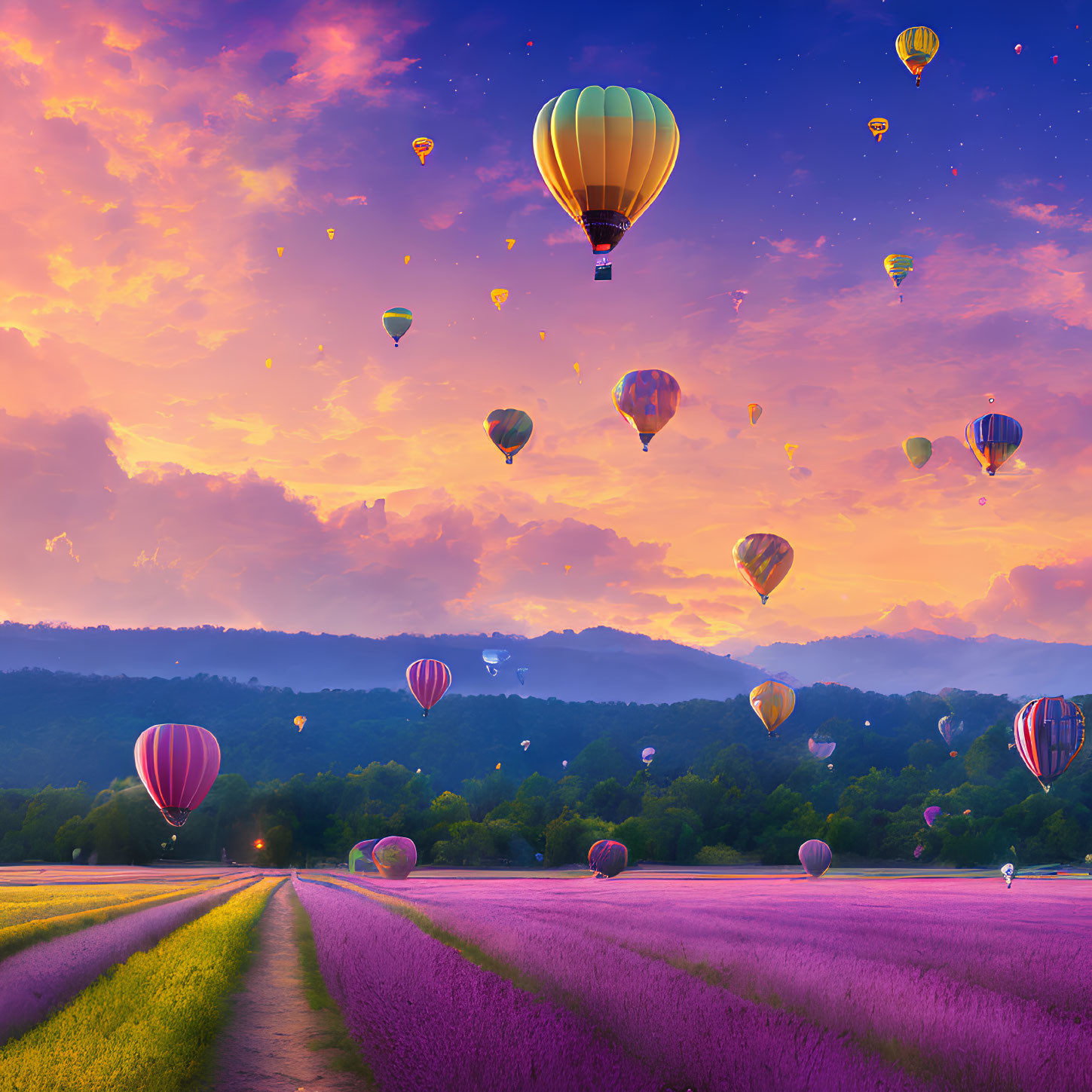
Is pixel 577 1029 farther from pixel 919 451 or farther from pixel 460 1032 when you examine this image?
pixel 919 451

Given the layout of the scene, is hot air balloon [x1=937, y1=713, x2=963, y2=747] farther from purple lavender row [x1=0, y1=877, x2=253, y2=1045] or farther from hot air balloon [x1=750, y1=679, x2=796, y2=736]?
purple lavender row [x1=0, y1=877, x2=253, y2=1045]

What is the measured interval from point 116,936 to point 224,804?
312ft

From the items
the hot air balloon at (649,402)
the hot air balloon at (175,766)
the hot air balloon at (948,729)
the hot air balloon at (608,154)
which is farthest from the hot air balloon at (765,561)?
the hot air balloon at (948,729)

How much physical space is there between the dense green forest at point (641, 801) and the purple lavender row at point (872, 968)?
67.8m

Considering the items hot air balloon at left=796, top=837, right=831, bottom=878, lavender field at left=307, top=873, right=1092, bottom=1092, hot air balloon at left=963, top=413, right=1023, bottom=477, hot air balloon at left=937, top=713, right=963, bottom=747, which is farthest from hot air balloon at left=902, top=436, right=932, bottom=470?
hot air balloon at left=937, top=713, right=963, bottom=747

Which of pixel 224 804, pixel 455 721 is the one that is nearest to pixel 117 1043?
pixel 224 804

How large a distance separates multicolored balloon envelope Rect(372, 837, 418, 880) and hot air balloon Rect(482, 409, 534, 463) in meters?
25.0

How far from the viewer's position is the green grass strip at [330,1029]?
8.16 meters

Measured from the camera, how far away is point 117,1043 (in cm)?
789

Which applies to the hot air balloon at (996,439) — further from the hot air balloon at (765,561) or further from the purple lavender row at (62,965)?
the purple lavender row at (62,965)

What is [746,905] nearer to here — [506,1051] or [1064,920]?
[1064,920]

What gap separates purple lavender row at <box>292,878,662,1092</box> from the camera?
5398 millimetres

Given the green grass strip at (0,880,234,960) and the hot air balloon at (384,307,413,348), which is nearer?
the green grass strip at (0,880,234,960)

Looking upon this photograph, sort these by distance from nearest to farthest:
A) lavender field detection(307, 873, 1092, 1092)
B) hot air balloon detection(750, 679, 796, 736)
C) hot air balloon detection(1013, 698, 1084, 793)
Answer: lavender field detection(307, 873, 1092, 1092) → hot air balloon detection(1013, 698, 1084, 793) → hot air balloon detection(750, 679, 796, 736)
